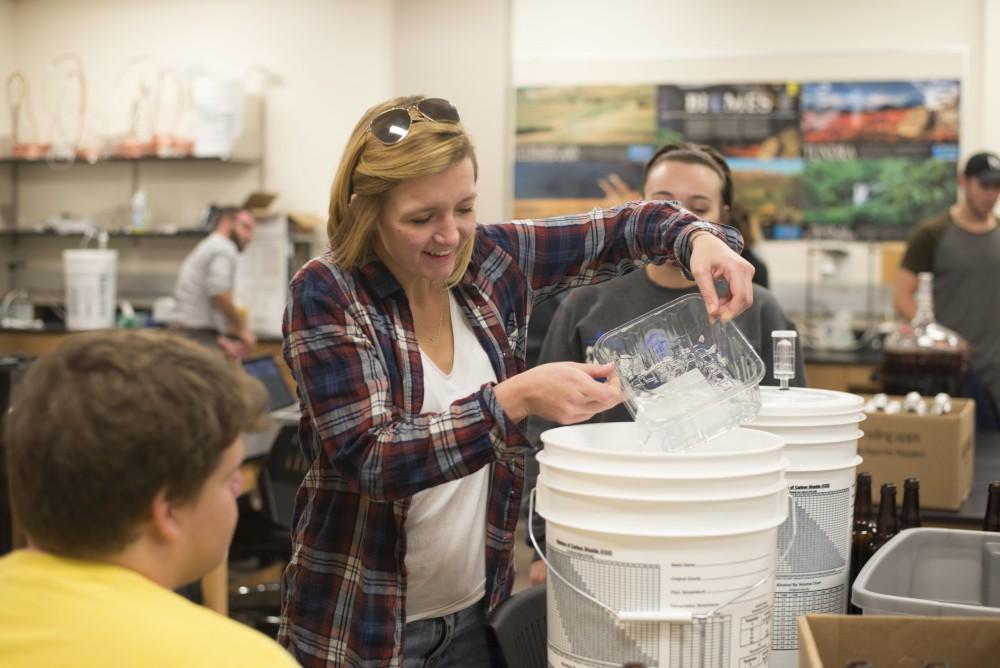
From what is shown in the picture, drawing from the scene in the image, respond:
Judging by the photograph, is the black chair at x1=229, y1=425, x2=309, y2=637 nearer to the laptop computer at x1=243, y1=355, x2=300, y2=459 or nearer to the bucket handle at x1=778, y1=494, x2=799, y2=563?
the laptop computer at x1=243, y1=355, x2=300, y2=459

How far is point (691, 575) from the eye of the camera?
114 centimetres

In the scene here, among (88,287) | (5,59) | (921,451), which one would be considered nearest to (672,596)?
(921,451)

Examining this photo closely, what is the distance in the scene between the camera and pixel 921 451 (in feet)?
8.04

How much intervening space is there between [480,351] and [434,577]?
1.07 feet

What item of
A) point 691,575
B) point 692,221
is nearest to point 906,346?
point 692,221

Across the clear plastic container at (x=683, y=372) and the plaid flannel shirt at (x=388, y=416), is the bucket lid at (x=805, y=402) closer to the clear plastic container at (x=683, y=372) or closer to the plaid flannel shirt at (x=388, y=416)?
the clear plastic container at (x=683, y=372)

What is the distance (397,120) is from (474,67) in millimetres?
5539

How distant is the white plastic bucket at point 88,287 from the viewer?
685cm

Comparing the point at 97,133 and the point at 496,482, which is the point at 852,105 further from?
the point at 496,482

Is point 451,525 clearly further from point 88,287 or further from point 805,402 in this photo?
point 88,287

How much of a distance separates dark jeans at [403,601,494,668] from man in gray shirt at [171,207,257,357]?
15.6ft

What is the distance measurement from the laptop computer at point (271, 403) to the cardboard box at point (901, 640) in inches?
108

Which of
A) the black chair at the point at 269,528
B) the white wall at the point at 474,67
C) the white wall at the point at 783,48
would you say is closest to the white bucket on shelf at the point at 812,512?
the black chair at the point at 269,528

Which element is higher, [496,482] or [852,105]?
[852,105]
